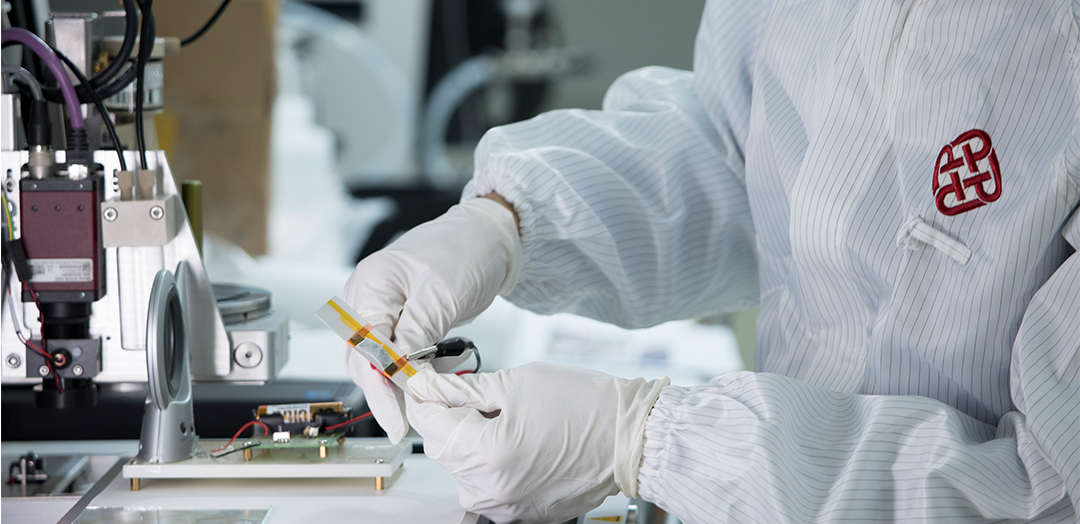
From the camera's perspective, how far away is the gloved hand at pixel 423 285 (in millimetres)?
693

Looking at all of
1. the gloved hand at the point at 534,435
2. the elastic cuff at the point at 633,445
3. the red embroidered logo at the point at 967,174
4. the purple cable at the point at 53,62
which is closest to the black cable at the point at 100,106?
the purple cable at the point at 53,62

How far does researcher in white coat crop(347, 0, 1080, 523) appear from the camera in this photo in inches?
22.5

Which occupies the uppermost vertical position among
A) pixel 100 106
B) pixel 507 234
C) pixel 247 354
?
pixel 100 106

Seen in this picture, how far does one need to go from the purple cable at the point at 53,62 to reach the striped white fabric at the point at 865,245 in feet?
1.23

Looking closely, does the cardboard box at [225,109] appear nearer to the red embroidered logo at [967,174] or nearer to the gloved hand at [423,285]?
the gloved hand at [423,285]

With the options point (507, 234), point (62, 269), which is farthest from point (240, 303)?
point (507, 234)

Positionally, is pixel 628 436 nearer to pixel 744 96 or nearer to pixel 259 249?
pixel 744 96

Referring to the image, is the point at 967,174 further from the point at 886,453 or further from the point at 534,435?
the point at 534,435

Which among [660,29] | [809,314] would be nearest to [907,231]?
[809,314]

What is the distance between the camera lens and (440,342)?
2.40 ft

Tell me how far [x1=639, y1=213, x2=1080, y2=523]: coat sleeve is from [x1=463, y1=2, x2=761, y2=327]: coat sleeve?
0.99 feet

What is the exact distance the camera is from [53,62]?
2.29 feet

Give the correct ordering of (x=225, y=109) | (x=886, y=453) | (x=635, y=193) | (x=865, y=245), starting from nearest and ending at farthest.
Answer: (x=886, y=453) → (x=865, y=245) → (x=635, y=193) → (x=225, y=109)

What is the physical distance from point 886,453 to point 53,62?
0.73 meters
